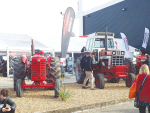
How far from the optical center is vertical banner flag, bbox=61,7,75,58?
8.59m

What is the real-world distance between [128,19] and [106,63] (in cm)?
1907

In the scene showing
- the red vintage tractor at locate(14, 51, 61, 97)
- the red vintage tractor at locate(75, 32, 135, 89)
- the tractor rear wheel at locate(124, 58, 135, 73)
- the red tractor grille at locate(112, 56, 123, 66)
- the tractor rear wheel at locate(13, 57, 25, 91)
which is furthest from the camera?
the tractor rear wheel at locate(124, 58, 135, 73)

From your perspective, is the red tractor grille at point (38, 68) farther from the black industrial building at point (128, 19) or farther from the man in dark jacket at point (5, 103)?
the black industrial building at point (128, 19)

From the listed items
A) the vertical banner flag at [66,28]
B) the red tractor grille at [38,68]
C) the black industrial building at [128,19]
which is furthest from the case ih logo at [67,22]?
the black industrial building at [128,19]

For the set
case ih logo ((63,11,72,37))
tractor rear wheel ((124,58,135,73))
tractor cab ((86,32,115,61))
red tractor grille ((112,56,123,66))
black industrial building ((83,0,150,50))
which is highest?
black industrial building ((83,0,150,50))

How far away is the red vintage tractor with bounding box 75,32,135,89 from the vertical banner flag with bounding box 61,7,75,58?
1319 millimetres

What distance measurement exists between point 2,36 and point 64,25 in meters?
8.99

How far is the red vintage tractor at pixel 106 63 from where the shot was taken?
843cm

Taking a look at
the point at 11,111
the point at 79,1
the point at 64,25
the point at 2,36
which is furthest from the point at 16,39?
the point at 79,1

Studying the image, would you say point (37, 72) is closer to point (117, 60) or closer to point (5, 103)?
point (5, 103)

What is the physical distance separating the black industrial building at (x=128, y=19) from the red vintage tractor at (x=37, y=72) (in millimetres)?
19510

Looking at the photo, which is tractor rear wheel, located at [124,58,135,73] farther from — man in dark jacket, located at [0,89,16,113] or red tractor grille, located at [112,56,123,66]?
man in dark jacket, located at [0,89,16,113]

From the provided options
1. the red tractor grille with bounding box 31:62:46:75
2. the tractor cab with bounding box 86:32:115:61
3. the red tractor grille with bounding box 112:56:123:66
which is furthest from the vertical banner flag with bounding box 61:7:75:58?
the red tractor grille with bounding box 112:56:123:66

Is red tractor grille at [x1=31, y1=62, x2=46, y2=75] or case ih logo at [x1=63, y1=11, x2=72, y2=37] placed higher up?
case ih logo at [x1=63, y1=11, x2=72, y2=37]
